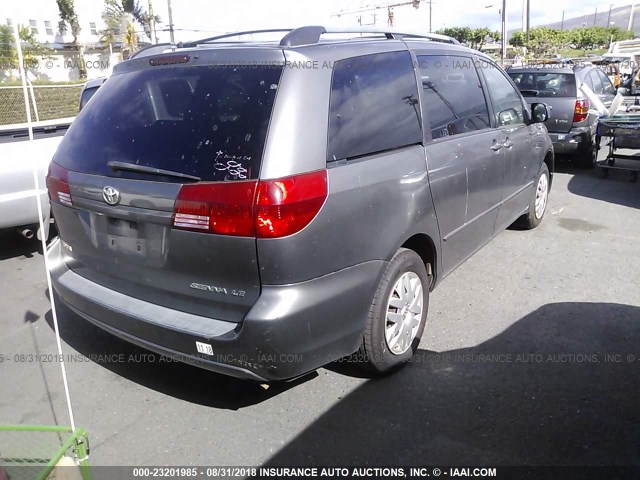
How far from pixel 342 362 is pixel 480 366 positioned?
0.84m

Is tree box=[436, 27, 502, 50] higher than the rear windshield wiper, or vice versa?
tree box=[436, 27, 502, 50]

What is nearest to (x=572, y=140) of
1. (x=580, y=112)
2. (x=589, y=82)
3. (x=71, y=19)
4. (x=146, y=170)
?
(x=580, y=112)

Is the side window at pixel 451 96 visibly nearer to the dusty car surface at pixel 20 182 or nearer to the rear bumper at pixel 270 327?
the rear bumper at pixel 270 327

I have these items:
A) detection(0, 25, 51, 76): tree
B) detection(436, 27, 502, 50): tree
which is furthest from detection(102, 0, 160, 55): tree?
detection(436, 27, 502, 50): tree

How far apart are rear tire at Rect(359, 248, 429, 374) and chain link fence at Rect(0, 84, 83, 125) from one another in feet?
54.1

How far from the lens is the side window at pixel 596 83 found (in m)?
10.2

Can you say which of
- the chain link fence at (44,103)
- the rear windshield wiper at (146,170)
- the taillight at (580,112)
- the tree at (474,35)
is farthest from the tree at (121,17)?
the rear windshield wiper at (146,170)

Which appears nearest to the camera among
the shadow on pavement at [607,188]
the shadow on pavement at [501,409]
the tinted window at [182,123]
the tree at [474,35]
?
the tinted window at [182,123]

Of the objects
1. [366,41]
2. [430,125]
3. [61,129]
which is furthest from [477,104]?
[61,129]

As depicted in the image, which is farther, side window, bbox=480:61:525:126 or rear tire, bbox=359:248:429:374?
side window, bbox=480:61:525:126

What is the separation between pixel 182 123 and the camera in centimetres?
268

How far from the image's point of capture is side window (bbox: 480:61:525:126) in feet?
15.1

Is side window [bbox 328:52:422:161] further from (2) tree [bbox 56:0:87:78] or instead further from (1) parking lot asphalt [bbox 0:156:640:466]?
(2) tree [bbox 56:0:87:78]

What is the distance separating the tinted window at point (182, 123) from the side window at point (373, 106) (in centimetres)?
39
